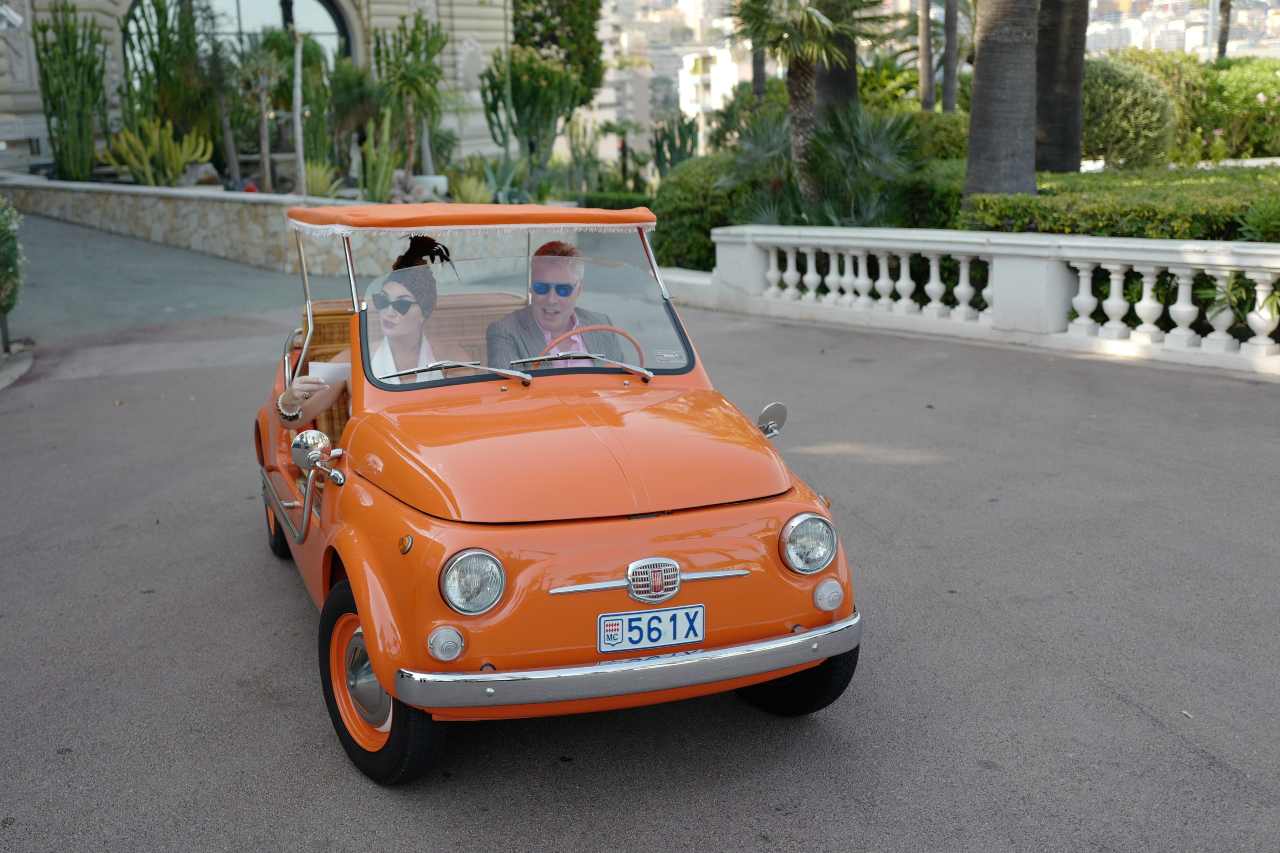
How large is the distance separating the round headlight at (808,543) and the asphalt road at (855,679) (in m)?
0.66

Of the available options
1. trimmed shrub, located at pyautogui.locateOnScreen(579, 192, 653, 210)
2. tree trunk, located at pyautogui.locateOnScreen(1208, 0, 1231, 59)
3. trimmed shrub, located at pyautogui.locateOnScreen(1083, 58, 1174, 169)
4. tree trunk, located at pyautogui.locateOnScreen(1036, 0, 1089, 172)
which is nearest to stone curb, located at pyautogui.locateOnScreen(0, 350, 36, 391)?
tree trunk, located at pyautogui.locateOnScreen(1036, 0, 1089, 172)

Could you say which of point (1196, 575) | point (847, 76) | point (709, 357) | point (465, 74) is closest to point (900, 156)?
point (847, 76)

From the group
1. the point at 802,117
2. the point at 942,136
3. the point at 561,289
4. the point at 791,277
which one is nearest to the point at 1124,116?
the point at 942,136

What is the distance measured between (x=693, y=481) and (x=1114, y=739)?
5.15 ft

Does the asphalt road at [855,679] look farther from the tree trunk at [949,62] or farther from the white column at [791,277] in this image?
the tree trunk at [949,62]

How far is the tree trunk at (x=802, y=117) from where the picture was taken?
13.9m

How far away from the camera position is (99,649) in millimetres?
5184

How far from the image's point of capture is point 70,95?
24312mm

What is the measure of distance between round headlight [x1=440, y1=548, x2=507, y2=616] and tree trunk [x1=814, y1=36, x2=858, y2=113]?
1209 cm

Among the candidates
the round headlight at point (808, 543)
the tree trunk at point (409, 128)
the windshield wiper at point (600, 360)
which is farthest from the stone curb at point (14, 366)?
the tree trunk at point (409, 128)

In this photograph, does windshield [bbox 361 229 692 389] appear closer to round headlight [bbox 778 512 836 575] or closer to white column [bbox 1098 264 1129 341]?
round headlight [bbox 778 512 836 575]

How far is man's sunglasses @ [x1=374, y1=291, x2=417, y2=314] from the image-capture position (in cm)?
478

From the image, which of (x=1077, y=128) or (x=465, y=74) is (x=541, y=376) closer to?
(x=1077, y=128)

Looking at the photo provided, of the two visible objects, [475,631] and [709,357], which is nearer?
[475,631]
